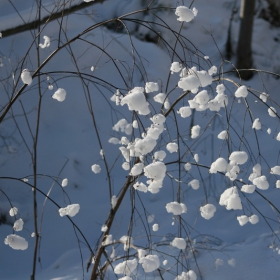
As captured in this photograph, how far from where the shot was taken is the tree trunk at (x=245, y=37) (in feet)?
18.3

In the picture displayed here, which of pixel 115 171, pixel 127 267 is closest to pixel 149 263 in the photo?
pixel 127 267

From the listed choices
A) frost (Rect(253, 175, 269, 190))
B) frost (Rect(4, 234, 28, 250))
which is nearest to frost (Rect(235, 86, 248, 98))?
frost (Rect(253, 175, 269, 190))

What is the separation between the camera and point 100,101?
5137mm

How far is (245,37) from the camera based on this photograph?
5.71 metres

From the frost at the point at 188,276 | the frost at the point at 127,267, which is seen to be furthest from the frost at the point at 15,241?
the frost at the point at 188,276

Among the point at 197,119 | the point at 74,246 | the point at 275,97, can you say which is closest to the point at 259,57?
the point at 275,97

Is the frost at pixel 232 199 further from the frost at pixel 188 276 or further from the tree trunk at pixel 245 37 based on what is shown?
the tree trunk at pixel 245 37

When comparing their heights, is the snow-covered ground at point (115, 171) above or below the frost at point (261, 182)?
above

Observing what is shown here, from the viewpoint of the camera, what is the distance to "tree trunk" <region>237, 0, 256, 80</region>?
5571mm

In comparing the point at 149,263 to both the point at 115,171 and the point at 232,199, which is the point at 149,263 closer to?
Answer: the point at 232,199

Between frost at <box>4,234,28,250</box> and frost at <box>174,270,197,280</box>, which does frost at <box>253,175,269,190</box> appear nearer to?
frost at <box>174,270,197,280</box>

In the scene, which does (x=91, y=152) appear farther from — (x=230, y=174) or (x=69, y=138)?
(x=230, y=174)

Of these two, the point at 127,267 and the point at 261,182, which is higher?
the point at 261,182

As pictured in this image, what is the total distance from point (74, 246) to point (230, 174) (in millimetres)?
2522
